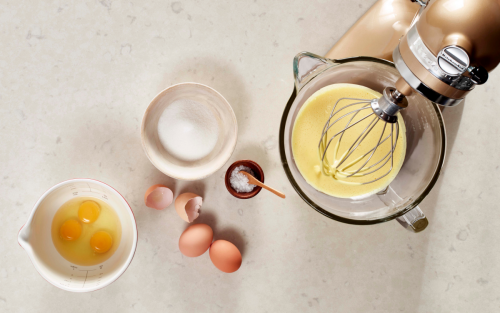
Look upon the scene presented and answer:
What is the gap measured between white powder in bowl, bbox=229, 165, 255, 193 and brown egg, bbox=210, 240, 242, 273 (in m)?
0.13

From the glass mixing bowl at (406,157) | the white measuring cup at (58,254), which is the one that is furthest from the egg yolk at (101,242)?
the glass mixing bowl at (406,157)

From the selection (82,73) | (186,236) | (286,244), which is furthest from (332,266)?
(82,73)

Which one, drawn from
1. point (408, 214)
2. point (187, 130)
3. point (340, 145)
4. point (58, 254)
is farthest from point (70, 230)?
point (408, 214)

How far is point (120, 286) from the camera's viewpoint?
80cm

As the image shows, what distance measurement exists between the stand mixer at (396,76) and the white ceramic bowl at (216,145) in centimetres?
17

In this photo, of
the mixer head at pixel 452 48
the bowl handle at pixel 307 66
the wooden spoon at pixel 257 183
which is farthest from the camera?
the wooden spoon at pixel 257 183

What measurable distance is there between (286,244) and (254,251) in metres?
0.08

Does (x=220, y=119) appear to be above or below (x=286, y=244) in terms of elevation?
above

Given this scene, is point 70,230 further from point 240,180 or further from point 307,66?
point 307,66

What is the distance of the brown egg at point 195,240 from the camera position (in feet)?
2.44

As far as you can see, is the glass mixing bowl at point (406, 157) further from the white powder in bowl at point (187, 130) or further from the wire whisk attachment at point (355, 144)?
the white powder in bowl at point (187, 130)

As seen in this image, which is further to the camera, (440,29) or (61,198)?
(61,198)

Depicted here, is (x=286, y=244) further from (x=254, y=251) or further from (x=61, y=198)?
(x=61, y=198)

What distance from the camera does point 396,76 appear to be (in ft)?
2.03
